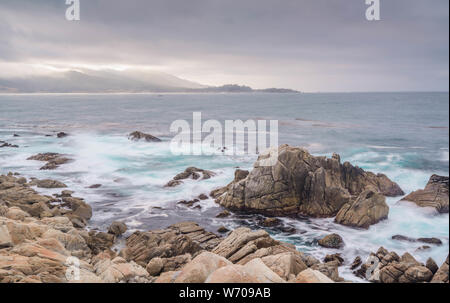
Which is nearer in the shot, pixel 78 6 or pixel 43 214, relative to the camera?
pixel 78 6

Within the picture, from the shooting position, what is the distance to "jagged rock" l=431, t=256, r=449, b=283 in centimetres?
480

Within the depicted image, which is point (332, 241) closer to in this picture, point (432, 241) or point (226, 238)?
point (432, 241)

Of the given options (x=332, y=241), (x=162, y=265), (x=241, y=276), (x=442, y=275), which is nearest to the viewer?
(x=241, y=276)

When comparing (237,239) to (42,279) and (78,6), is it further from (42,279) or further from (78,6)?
(78,6)

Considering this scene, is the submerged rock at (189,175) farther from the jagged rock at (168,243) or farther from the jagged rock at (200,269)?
the jagged rock at (200,269)

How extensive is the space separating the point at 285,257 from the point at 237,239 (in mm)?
1609

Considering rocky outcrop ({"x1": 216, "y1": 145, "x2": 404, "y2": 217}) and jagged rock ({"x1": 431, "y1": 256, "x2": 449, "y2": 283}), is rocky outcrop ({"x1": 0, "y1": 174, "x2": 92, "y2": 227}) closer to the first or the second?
rocky outcrop ({"x1": 216, "y1": 145, "x2": 404, "y2": 217})

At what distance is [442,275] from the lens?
484 centimetres

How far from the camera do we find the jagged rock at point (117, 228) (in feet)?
19.9

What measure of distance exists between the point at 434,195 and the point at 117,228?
315 inches

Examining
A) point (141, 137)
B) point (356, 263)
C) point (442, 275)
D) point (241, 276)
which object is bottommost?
point (356, 263)

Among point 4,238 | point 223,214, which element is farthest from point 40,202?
point 223,214
